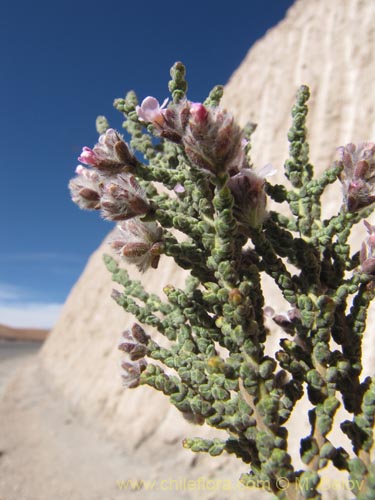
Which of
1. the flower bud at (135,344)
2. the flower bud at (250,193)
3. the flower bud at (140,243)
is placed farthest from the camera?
the flower bud at (135,344)

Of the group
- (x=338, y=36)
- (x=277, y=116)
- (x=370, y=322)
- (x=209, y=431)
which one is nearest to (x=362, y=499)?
(x=370, y=322)

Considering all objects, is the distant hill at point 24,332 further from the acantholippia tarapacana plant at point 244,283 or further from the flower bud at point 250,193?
the flower bud at point 250,193

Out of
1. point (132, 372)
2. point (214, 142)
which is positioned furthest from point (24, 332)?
point (214, 142)

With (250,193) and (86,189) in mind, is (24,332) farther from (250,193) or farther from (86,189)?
(250,193)

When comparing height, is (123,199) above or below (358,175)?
below

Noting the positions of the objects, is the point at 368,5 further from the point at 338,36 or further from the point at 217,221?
the point at 217,221

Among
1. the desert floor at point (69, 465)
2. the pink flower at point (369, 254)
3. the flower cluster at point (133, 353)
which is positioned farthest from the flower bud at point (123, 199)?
the desert floor at point (69, 465)
